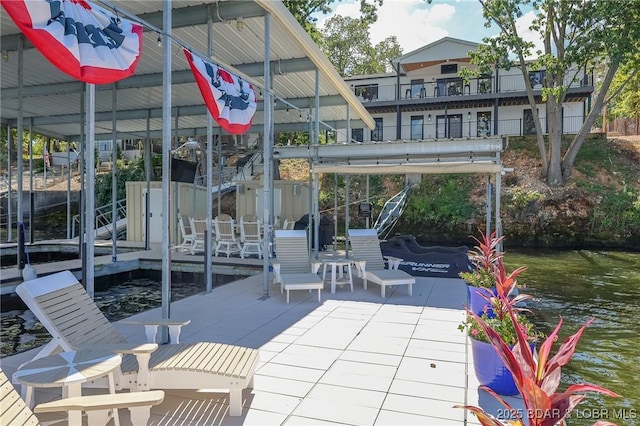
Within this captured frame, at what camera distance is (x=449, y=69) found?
1003 inches

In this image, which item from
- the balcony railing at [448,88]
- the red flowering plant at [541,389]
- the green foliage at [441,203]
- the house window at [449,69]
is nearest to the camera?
the red flowering plant at [541,389]

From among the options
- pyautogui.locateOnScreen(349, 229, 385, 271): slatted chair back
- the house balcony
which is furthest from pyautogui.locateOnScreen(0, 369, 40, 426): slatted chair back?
the house balcony

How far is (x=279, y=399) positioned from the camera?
3.37 meters

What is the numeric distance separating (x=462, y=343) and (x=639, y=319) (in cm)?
452

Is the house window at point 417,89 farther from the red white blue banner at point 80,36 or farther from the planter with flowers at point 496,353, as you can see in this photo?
the planter with flowers at point 496,353

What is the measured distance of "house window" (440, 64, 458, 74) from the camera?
2536 centimetres

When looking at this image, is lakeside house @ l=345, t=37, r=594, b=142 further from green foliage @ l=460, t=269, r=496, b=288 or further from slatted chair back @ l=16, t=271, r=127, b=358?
slatted chair back @ l=16, t=271, r=127, b=358

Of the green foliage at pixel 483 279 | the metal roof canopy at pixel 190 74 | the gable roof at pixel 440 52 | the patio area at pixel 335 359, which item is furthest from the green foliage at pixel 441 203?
the green foliage at pixel 483 279

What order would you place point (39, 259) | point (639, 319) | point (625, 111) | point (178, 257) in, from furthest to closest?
point (625, 111) < point (39, 259) < point (178, 257) < point (639, 319)

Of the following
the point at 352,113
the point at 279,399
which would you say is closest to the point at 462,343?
the point at 279,399

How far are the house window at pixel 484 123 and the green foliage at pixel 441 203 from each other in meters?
4.26

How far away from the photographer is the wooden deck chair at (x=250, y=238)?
1086cm

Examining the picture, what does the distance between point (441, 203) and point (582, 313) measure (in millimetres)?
12654

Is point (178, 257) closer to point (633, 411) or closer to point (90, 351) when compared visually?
point (90, 351)
